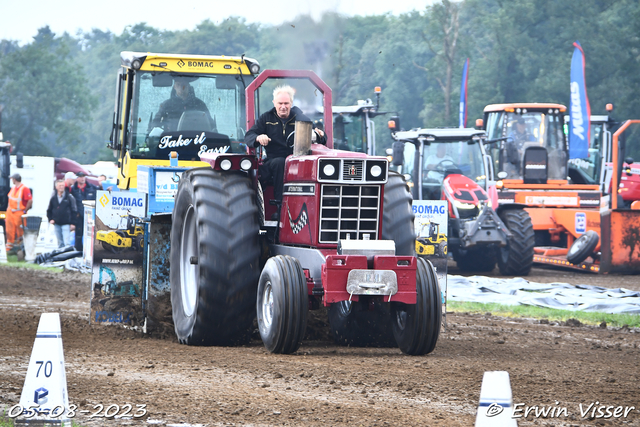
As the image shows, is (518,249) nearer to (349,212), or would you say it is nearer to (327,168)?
(349,212)

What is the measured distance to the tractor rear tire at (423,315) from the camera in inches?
282

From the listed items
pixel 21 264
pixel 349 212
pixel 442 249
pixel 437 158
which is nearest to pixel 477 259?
pixel 437 158

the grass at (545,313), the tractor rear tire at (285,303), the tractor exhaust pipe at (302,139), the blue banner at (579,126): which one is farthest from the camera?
the blue banner at (579,126)

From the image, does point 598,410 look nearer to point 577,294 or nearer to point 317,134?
point 317,134

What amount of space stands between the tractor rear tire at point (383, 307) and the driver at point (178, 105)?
4.91 m

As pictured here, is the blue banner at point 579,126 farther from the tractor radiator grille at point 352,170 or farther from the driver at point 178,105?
the tractor radiator grille at point 352,170

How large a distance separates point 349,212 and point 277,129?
3.41ft

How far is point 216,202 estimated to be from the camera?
7.61 meters

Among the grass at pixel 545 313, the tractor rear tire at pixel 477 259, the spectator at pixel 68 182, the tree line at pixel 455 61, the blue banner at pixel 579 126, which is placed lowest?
the grass at pixel 545 313

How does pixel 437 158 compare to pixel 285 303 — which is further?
pixel 437 158

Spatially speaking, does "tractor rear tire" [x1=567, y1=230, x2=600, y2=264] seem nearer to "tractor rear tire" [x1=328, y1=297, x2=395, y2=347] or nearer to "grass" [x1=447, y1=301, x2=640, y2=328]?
"grass" [x1=447, y1=301, x2=640, y2=328]

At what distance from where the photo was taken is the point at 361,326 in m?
8.26

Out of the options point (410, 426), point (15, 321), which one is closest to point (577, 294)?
point (15, 321)

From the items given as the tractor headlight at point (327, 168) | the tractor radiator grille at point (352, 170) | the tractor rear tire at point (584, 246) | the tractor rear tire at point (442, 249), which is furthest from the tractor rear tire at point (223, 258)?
the tractor rear tire at point (584, 246)
